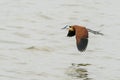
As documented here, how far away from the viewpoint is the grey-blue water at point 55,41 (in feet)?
36.8

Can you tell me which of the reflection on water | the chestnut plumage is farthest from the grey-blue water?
the chestnut plumage

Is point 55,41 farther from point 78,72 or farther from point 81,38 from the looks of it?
point 81,38

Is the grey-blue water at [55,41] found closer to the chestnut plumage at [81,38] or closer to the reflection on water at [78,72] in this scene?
the reflection on water at [78,72]

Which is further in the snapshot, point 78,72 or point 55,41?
point 55,41

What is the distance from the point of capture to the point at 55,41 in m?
13.8

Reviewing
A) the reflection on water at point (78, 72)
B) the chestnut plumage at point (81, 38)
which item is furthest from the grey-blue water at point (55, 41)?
the chestnut plumage at point (81, 38)

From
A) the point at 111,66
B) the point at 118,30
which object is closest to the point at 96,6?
the point at 118,30

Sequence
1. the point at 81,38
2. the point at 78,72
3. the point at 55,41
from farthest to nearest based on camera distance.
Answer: the point at 55,41 → the point at 78,72 → the point at 81,38

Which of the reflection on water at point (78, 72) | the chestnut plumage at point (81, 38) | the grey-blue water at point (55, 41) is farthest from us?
the grey-blue water at point (55, 41)

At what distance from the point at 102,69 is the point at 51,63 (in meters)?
1.04

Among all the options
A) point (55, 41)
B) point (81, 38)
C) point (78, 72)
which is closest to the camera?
point (81, 38)

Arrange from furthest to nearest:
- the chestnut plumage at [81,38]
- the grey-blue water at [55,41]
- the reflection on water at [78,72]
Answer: the grey-blue water at [55,41], the reflection on water at [78,72], the chestnut plumage at [81,38]

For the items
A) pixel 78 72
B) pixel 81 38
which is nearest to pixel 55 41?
pixel 78 72

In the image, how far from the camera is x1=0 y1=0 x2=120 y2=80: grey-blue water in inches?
441
